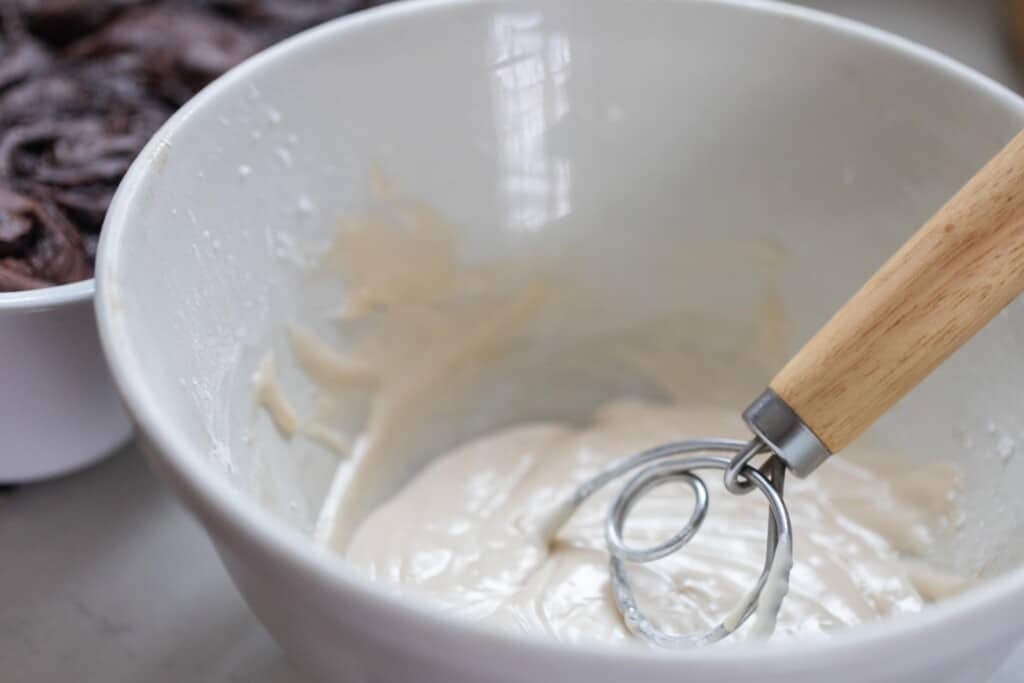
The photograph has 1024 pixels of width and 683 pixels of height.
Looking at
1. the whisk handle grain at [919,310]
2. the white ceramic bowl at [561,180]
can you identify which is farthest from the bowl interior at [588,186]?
the whisk handle grain at [919,310]

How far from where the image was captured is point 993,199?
455 millimetres

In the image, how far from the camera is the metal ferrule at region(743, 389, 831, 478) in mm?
513

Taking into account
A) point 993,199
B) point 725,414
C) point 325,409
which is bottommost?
point 325,409

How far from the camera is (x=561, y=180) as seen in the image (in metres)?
0.74

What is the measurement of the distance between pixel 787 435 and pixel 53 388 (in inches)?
16.3

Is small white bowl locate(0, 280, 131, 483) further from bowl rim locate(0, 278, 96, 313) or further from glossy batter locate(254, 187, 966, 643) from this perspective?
glossy batter locate(254, 187, 966, 643)

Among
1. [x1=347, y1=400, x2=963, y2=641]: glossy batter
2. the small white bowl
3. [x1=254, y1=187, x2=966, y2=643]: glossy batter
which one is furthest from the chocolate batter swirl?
[x1=347, y1=400, x2=963, y2=641]: glossy batter

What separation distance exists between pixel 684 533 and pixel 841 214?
0.84ft

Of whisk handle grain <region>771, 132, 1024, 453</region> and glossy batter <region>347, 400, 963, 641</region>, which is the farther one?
glossy batter <region>347, 400, 963, 641</region>

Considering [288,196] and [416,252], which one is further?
[416,252]

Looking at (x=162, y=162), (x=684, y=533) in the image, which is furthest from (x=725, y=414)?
(x=162, y=162)

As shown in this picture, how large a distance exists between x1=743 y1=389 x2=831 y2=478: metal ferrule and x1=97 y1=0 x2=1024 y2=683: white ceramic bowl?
104 mm

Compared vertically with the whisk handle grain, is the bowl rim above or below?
below

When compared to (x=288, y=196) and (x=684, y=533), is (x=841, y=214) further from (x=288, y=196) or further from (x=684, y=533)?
(x=288, y=196)
